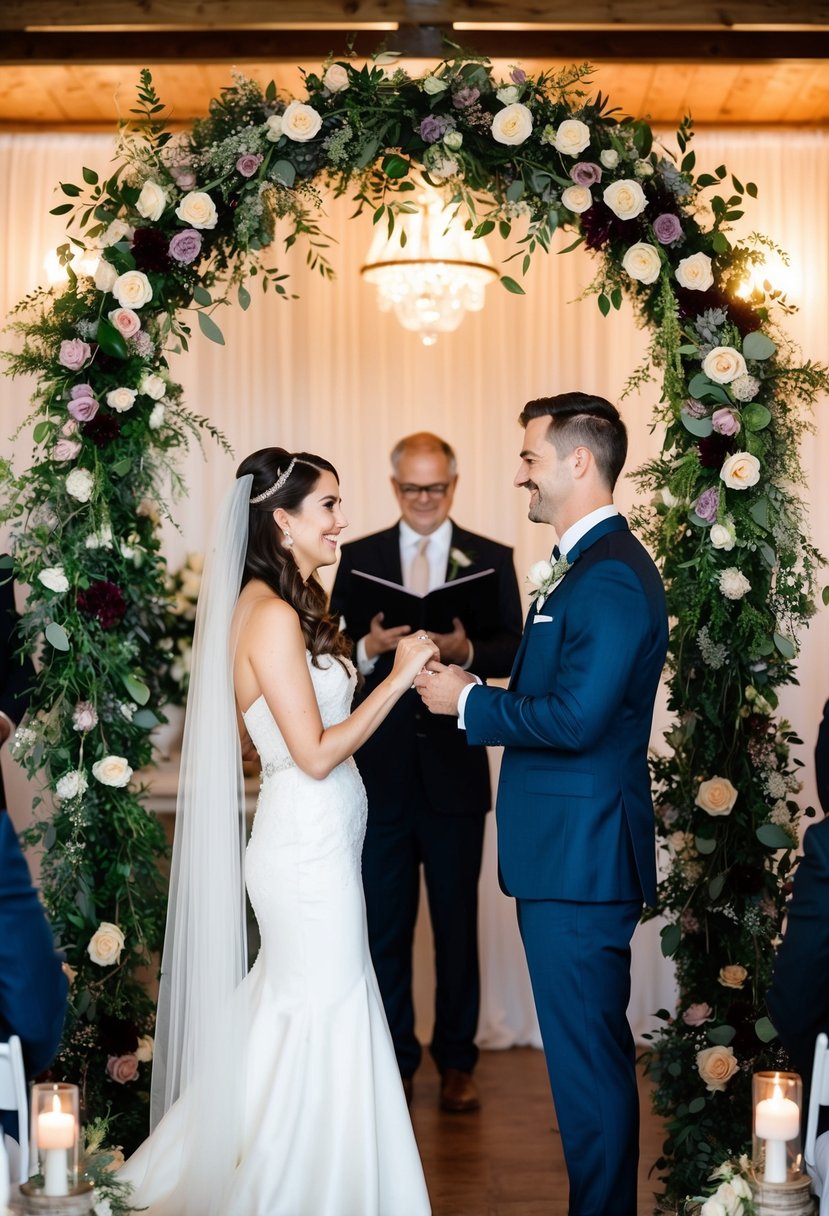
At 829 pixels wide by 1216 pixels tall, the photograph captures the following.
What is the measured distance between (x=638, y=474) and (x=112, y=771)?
65.4 inches

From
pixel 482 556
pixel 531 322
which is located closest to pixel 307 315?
pixel 531 322

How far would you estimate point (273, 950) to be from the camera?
348 centimetres

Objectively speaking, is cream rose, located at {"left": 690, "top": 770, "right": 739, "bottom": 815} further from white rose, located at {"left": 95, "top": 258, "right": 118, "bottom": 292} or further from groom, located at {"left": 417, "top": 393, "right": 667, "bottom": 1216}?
white rose, located at {"left": 95, "top": 258, "right": 118, "bottom": 292}

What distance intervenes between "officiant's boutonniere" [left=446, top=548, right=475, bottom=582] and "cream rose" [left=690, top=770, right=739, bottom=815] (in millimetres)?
1504

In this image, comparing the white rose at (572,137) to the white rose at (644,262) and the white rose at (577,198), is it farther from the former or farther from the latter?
the white rose at (644,262)

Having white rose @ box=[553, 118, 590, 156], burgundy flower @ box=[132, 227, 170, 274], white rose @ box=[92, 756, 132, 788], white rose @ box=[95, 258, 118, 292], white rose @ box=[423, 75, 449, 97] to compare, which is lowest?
white rose @ box=[92, 756, 132, 788]

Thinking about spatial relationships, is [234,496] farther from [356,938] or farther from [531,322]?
[531,322]

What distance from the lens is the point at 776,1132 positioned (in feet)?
8.07

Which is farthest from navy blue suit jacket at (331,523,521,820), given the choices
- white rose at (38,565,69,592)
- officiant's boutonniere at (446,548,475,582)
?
white rose at (38,565,69,592)

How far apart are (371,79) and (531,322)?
249cm

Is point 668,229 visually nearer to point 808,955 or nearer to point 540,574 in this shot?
point 540,574

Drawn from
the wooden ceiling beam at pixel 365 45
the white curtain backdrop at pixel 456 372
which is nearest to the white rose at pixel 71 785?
the white curtain backdrop at pixel 456 372

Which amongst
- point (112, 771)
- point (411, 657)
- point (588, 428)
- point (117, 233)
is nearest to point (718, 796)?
point (411, 657)

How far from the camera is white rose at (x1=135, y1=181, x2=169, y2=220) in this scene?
3850 mm
